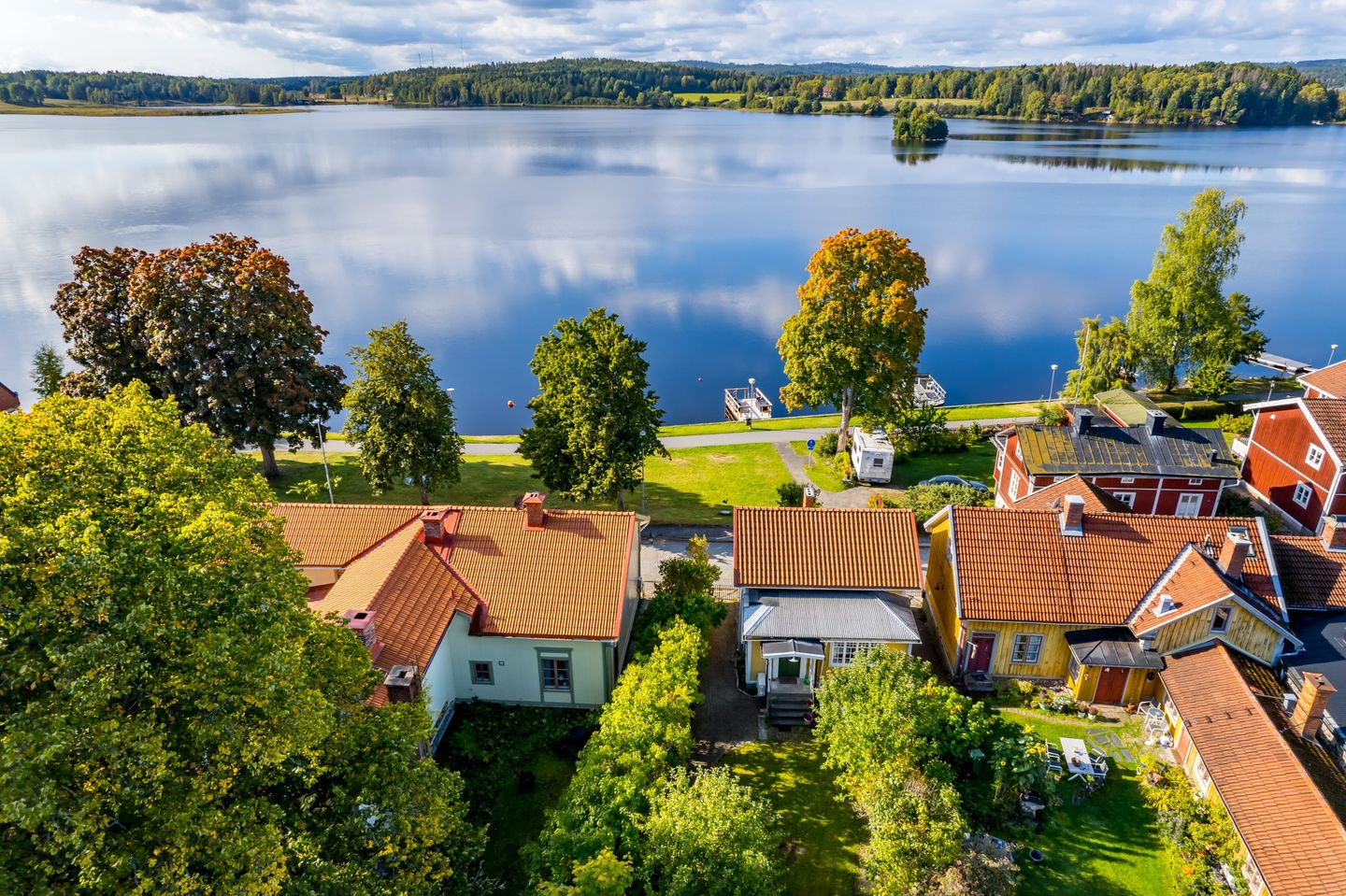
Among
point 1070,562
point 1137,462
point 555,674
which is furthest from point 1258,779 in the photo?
point 555,674

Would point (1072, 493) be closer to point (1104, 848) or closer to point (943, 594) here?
point (943, 594)

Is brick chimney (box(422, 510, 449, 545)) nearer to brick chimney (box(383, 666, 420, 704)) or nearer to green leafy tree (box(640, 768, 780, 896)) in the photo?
brick chimney (box(383, 666, 420, 704))

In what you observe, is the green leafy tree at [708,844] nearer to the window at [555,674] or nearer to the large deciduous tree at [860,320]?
the window at [555,674]

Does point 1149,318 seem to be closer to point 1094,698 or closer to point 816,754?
point 1094,698

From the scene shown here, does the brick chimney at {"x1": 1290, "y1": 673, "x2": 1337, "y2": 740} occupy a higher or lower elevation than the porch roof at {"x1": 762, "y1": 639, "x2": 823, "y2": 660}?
higher

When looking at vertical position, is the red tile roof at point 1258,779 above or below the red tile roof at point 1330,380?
below

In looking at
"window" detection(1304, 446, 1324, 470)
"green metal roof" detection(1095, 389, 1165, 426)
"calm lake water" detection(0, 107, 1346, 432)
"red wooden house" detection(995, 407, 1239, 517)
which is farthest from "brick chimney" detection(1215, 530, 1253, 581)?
"calm lake water" detection(0, 107, 1346, 432)

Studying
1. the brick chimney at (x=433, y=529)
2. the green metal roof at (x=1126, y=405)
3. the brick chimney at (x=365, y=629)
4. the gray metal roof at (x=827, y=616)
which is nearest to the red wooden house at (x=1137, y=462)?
the green metal roof at (x=1126, y=405)
